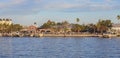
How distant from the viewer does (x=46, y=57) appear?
200 ft

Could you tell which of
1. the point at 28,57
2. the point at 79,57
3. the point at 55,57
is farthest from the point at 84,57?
the point at 28,57

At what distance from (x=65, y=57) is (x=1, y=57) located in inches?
412

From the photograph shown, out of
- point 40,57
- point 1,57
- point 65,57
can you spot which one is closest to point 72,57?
point 65,57

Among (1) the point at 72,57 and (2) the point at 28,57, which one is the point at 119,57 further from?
(2) the point at 28,57

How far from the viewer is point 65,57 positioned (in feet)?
198

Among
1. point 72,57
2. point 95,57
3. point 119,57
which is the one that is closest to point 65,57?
point 72,57

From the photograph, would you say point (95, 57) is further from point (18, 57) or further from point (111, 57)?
point (18, 57)

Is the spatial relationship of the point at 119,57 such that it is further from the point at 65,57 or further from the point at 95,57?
the point at 65,57

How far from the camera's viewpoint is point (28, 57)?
60719mm

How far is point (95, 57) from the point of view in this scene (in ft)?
200

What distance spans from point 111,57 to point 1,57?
710 inches

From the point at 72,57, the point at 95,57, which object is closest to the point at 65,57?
the point at 72,57

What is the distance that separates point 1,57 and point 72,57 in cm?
1160

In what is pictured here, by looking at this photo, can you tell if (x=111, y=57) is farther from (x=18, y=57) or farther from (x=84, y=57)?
(x=18, y=57)
